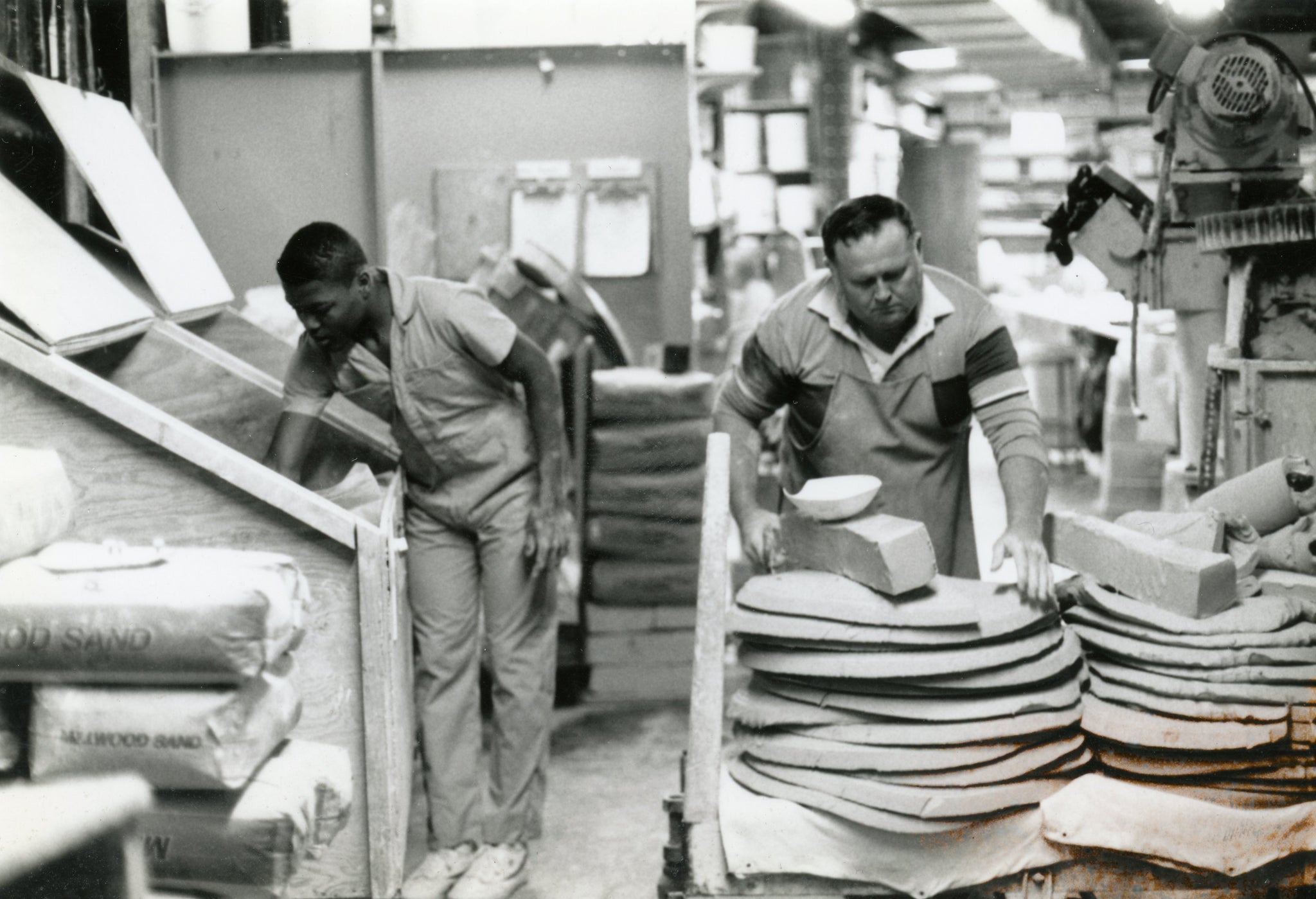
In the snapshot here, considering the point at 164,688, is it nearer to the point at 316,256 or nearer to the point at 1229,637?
the point at 316,256

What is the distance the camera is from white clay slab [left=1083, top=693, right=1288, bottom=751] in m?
1.88

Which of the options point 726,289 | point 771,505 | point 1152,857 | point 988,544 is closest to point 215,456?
point 1152,857

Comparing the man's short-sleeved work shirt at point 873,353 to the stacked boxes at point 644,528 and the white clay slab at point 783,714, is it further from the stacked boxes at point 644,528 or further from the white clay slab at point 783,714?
the stacked boxes at point 644,528

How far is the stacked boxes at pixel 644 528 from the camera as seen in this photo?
4.43m

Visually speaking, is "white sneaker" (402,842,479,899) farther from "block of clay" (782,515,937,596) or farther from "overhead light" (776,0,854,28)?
"overhead light" (776,0,854,28)

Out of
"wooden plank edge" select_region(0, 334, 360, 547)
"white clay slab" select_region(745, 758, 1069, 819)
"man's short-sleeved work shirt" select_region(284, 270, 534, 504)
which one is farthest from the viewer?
"man's short-sleeved work shirt" select_region(284, 270, 534, 504)

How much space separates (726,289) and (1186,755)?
5.93m

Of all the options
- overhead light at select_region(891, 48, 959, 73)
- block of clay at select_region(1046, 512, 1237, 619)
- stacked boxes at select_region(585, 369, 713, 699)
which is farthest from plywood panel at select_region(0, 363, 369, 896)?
overhead light at select_region(891, 48, 959, 73)

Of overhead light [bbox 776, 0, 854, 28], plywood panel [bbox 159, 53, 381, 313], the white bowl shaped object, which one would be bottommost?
the white bowl shaped object

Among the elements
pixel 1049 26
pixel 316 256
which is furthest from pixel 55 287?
pixel 1049 26

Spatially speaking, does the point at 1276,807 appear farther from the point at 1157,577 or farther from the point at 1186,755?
the point at 1157,577

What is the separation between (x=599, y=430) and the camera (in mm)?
4449

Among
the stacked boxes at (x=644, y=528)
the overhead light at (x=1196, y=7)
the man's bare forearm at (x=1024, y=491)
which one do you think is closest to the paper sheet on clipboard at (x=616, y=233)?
the stacked boxes at (x=644, y=528)

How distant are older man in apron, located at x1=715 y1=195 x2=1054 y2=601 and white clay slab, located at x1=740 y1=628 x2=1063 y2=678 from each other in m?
0.48
